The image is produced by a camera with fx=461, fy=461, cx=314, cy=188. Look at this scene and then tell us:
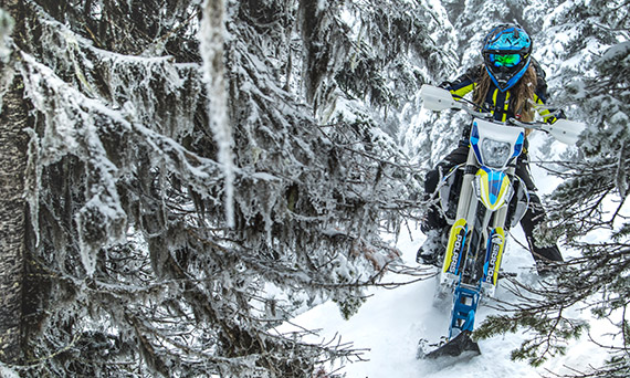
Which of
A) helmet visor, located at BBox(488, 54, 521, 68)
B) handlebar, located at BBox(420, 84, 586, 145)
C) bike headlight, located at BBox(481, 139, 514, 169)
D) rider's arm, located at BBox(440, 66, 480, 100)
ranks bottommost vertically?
bike headlight, located at BBox(481, 139, 514, 169)

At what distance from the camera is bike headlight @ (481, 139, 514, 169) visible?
459 centimetres

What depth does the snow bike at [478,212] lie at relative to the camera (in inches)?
180

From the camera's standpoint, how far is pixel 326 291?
3.32 m

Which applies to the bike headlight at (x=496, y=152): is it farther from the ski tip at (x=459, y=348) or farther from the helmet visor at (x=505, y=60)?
the ski tip at (x=459, y=348)

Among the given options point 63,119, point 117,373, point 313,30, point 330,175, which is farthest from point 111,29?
point 117,373

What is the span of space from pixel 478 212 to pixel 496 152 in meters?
0.69

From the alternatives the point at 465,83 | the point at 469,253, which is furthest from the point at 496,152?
the point at 465,83

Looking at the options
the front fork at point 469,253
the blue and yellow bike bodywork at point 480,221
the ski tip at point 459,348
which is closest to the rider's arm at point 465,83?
the blue and yellow bike bodywork at point 480,221

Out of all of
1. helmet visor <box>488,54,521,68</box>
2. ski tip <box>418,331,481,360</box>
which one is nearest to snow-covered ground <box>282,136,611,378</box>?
ski tip <box>418,331,481,360</box>

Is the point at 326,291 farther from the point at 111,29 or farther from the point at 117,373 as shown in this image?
the point at 111,29

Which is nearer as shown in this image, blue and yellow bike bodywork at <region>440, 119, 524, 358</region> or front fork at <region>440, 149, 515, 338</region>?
blue and yellow bike bodywork at <region>440, 119, 524, 358</region>

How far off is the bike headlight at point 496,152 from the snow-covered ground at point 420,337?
1.11 metres

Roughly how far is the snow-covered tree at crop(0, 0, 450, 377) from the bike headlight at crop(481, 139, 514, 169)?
5.00 ft

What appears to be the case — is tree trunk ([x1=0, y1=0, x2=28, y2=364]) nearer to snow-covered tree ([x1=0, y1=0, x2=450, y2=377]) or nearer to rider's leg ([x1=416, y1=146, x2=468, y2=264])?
snow-covered tree ([x1=0, y1=0, x2=450, y2=377])
